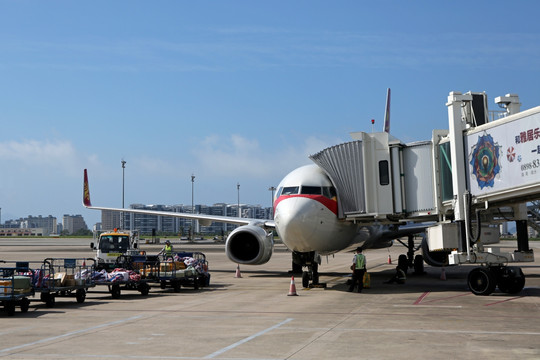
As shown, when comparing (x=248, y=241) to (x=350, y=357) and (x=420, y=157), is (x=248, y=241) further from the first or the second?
(x=350, y=357)

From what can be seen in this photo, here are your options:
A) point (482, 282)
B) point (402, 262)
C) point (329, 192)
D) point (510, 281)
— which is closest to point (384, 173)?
point (329, 192)

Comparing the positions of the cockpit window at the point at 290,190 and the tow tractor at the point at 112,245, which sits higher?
the cockpit window at the point at 290,190

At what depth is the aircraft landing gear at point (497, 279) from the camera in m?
18.4

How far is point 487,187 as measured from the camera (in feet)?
56.9

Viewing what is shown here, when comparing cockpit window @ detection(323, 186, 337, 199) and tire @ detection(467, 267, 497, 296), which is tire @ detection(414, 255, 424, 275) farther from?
tire @ detection(467, 267, 497, 296)

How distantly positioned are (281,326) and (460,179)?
8257 mm

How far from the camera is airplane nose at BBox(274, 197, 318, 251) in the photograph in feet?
65.4

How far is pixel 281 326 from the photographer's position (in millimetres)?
12336

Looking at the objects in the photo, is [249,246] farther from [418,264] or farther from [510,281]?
[510,281]

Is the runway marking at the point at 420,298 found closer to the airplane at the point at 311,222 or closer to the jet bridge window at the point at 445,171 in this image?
the jet bridge window at the point at 445,171

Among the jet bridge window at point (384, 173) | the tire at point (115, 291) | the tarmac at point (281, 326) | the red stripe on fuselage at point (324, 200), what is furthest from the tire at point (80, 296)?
the jet bridge window at point (384, 173)

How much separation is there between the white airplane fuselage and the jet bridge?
0.47 m

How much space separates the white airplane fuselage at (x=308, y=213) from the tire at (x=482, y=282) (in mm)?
4629

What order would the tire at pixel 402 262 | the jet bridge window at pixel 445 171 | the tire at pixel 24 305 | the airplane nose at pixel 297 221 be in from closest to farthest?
the tire at pixel 24 305 → the jet bridge window at pixel 445 171 → the airplane nose at pixel 297 221 → the tire at pixel 402 262
